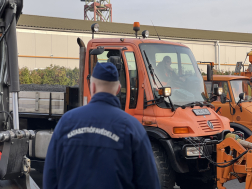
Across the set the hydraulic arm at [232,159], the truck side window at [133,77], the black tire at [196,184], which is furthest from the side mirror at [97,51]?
the black tire at [196,184]

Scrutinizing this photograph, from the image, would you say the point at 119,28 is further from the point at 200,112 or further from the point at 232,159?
the point at 232,159

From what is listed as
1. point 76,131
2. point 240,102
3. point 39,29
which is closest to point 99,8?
point 39,29

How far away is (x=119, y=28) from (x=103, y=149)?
3110 cm

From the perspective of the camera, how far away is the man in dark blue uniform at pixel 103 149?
2.10 metres

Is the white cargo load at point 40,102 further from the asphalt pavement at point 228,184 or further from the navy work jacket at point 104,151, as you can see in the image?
the navy work jacket at point 104,151

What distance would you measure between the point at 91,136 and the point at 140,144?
11.8 inches

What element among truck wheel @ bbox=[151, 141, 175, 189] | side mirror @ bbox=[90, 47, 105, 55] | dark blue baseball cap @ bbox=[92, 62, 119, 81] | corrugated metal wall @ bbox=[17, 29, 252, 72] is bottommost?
truck wheel @ bbox=[151, 141, 175, 189]

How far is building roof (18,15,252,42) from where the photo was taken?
2938 cm

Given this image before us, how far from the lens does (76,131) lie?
2154 mm

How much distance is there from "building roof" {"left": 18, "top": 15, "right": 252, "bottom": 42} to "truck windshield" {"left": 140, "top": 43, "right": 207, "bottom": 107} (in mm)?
24074

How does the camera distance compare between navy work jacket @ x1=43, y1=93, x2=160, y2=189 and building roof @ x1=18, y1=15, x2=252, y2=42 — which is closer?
navy work jacket @ x1=43, y1=93, x2=160, y2=189

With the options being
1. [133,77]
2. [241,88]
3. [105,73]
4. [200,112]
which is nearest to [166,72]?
[133,77]

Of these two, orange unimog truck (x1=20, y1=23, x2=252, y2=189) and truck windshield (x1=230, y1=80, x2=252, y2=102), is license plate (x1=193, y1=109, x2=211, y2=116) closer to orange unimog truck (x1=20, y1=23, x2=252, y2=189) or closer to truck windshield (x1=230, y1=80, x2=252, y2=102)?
orange unimog truck (x1=20, y1=23, x2=252, y2=189)

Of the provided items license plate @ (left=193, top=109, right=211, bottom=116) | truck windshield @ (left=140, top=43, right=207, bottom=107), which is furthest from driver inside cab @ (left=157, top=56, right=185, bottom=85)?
license plate @ (left=193, top=109, right=211, bottom=116)
